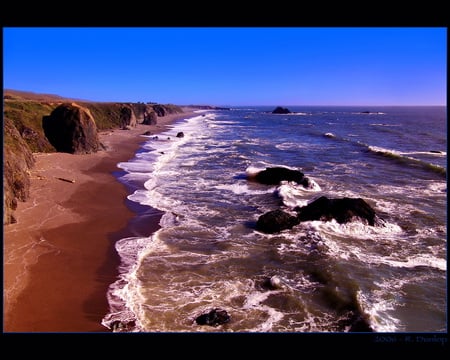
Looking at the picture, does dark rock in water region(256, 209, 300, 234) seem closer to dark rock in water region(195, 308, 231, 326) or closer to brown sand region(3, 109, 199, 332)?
brown sand region(3, 109, 199, 332)

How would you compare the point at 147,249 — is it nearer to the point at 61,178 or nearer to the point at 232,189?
the point at 232,189

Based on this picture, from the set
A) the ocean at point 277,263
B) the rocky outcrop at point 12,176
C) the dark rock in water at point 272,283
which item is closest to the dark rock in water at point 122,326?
the ocean at point 277,263

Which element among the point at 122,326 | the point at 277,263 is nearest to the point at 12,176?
the point at 122,326

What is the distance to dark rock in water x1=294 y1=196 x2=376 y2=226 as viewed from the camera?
40.4ft

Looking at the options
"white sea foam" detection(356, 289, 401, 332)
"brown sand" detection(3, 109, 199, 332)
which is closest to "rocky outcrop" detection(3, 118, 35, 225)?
"brown sand" detection(3, 109, 199, 332)

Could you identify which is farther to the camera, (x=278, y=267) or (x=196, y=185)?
(x=196, y=185)

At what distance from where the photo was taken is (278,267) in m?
9.04

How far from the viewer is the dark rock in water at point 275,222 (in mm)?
11602

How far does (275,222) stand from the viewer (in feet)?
38.3
